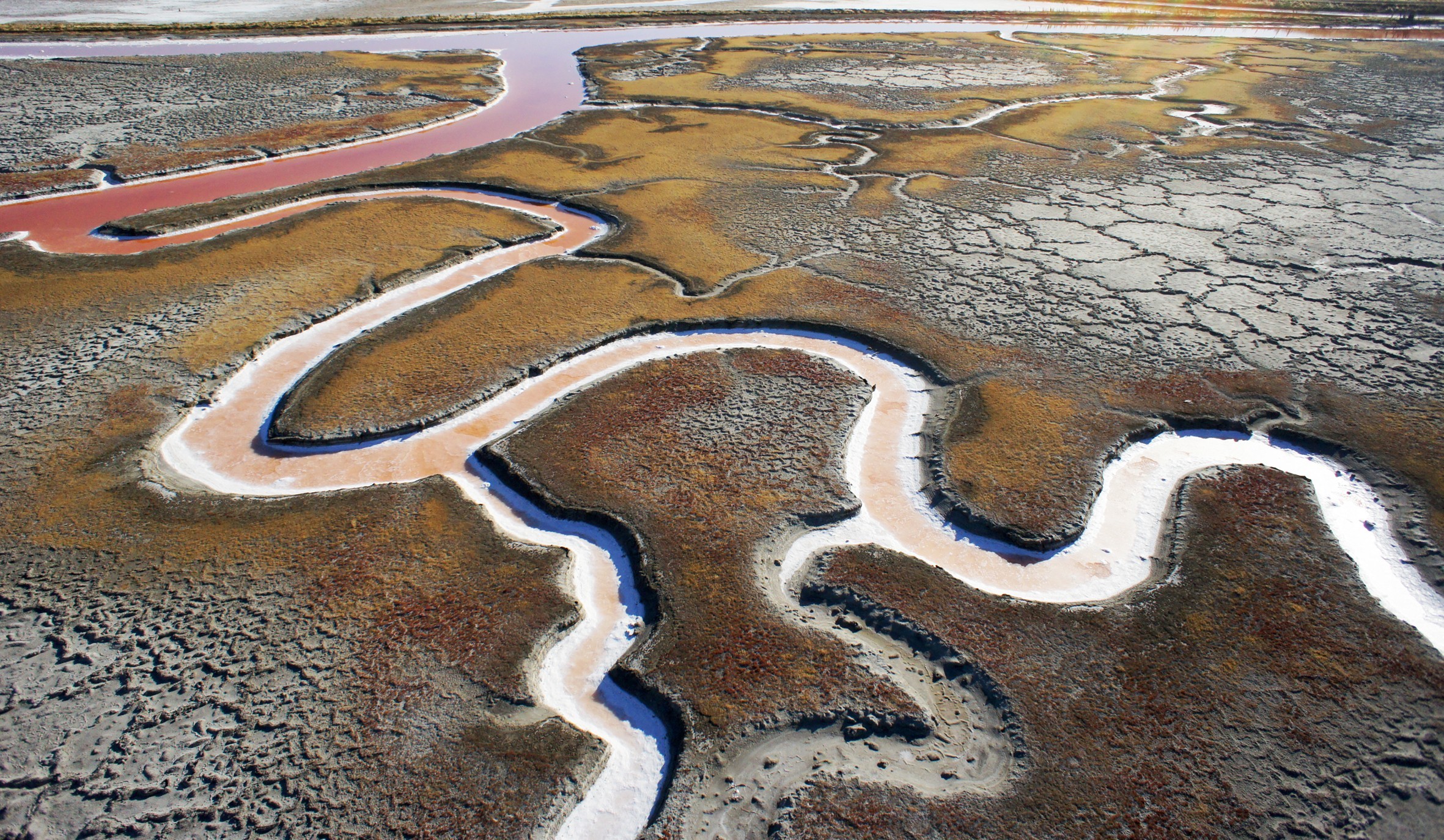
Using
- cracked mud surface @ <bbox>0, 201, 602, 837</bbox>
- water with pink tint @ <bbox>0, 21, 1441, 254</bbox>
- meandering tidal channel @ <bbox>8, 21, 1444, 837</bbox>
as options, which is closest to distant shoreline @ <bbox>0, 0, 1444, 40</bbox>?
water with pink tint @ <bbox>0, 21, 1441, 254</bbox>

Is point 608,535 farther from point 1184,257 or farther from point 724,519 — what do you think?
point 1184,257

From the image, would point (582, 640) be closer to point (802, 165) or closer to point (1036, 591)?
point (1036, 591)

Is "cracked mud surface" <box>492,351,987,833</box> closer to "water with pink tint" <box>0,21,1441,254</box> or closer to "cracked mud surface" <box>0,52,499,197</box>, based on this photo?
"water with pink tint" <box>0,21,1441,254</box>

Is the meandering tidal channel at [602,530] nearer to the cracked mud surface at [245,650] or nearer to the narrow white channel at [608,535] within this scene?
the narrow white channel at [608,535]

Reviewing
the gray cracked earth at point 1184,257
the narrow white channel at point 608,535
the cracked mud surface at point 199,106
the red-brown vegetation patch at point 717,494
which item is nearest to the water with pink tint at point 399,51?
the cracked mud surface at point 199,106

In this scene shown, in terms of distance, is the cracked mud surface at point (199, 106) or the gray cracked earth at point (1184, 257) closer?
the gray cracked earth at point (1184, 257)

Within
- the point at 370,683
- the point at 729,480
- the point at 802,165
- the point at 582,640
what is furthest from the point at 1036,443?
the point at 802,165
